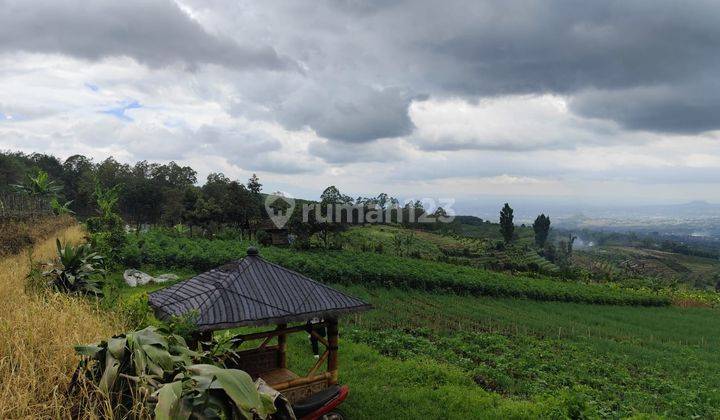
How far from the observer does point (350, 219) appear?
33188mm

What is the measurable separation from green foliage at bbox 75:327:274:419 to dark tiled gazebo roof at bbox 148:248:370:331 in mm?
1306

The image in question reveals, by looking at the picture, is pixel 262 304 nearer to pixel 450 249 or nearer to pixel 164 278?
pixel 164 278

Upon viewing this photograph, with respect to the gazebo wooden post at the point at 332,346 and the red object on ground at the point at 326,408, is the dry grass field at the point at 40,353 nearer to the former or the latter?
the red object on ground at the point at 326,408

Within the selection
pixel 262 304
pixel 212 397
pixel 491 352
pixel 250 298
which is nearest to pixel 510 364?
pixel 491 352

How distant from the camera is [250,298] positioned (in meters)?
5.93

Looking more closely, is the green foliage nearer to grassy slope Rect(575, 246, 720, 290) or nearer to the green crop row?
the green crop row

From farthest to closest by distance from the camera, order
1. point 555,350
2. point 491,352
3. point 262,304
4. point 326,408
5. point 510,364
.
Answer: point 555,350 < point 491,352 < point 510,364 < point 262,304 < point 326,408

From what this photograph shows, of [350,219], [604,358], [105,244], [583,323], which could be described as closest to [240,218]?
[350,219]

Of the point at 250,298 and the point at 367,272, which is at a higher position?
the point at 250,298

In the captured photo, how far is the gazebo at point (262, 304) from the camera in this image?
18.4ft

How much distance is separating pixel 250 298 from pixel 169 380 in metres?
2.48

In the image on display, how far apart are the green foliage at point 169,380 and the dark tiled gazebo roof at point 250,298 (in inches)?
51.4

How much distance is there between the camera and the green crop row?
63.2 feet

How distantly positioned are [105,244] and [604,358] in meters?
16.2
